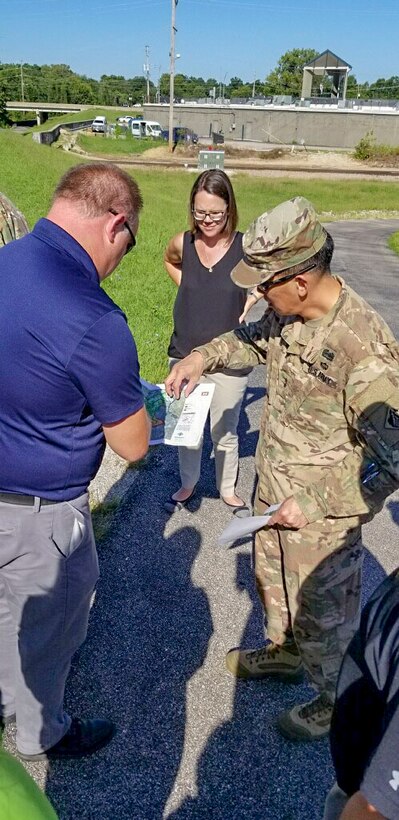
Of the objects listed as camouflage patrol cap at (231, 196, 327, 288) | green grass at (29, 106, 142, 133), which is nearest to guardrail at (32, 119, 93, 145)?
green grass at (29, 106, 142, 133)

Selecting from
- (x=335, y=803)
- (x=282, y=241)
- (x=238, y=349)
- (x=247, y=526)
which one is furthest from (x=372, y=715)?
(x=238, y=349)

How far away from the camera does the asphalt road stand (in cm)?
246

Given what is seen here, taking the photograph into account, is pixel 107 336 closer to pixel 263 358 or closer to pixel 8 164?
pixel 263 358

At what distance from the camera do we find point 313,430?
7.72 ft

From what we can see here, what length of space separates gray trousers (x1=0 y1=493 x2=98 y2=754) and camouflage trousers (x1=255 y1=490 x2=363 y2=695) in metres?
0.78

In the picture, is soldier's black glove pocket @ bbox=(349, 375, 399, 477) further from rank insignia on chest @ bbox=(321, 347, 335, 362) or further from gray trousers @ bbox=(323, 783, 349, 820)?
gray trousers @ bbox=(323, 783, 349, 820)

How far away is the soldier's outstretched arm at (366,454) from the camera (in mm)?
2039

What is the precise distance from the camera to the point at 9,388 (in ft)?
6.26

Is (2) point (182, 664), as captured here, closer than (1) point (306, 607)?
No

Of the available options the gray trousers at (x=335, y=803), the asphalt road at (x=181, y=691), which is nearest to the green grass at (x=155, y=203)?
the asphalt road at (x=181, y=691)

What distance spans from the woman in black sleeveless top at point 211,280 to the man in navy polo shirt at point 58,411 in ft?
5.66

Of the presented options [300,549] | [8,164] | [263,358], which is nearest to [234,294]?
[263,358]

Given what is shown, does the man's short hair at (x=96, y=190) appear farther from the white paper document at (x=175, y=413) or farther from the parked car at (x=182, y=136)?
the parked car at (x=182, y=136)

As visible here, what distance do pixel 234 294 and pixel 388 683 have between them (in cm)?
304
